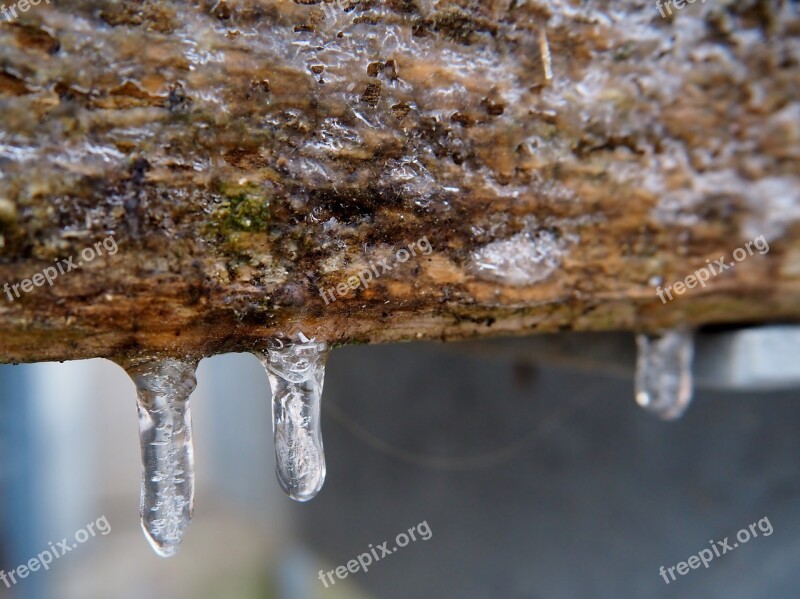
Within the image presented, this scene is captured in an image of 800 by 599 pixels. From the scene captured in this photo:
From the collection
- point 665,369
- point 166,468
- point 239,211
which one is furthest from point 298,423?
point 665,369

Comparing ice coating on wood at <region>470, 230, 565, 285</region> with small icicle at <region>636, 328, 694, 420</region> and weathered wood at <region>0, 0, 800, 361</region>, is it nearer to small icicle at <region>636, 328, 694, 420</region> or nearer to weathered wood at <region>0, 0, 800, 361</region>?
weathered wood at <region>0, 0, 800, 361</region>

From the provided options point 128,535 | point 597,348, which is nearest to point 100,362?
point 128,535

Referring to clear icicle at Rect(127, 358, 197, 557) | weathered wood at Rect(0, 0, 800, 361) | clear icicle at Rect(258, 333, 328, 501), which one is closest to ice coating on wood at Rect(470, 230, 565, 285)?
weathered wood at Rect(0, 0, 800, 361)

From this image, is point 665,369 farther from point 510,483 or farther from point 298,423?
point 510,483

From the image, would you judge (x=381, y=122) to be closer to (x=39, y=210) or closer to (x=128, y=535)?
(x=39, y=210)

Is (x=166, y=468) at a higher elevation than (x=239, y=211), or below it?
below
